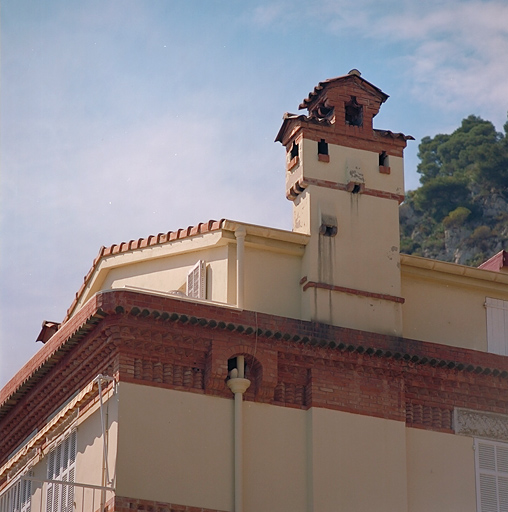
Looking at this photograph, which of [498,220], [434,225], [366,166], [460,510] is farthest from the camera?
[434,225]

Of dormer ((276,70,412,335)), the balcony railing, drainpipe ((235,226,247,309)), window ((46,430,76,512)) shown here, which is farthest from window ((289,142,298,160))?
the balcony railing

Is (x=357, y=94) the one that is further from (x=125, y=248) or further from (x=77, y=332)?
(x=77, y=332)

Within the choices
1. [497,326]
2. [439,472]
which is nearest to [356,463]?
[439,472]

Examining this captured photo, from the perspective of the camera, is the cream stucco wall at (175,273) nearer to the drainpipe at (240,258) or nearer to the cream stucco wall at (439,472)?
the drainpipe at (240,258)

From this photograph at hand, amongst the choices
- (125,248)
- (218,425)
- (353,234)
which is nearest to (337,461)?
(218,425)

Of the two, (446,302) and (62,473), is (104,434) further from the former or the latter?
(446,302)

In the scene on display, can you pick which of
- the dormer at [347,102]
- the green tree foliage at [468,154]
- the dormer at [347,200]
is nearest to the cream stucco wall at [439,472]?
the dormer at [347,200]

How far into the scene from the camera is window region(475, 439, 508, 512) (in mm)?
21625

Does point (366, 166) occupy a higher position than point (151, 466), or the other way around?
point (366, 166)

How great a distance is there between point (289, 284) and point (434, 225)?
174 ft

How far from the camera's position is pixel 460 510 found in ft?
70.1

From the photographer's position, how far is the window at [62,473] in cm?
2089

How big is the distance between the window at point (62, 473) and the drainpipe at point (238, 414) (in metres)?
2.70

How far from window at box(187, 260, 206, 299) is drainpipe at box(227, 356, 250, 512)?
5.75ft
